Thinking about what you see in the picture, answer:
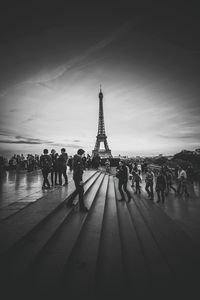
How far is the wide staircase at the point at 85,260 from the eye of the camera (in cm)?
226

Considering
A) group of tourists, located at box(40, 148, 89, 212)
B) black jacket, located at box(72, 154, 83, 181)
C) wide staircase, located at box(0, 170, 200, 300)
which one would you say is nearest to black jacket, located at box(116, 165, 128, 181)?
group of tourists, located at box(40, 148, 89, 212)

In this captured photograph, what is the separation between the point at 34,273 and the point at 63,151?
18.5ft

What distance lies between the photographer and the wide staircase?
2264mm

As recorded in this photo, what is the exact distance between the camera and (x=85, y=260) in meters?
2.92

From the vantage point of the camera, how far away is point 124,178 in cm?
785

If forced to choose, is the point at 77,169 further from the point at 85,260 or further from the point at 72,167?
the point at 85,260

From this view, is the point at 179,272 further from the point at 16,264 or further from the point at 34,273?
the point at 16,264

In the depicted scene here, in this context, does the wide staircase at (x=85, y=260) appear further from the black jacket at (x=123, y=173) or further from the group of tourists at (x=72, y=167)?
the black jacket at (x=123, y=173)

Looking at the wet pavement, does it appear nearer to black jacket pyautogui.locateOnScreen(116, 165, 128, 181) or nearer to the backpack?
the backpack

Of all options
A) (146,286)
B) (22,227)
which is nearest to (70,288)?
(146,286)

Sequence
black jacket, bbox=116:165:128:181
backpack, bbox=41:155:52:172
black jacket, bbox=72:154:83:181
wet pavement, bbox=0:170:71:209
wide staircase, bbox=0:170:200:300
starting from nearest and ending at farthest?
wide staircase, bbox=0:170:200:300
black jacket, bbox=72:154:83:181
wet pavement, bbox=0:170:71:209
backpack, bbox=41:155:52:172
black jacket, bbox=116:165:128:181

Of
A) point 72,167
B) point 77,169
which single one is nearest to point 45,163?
point 72,167

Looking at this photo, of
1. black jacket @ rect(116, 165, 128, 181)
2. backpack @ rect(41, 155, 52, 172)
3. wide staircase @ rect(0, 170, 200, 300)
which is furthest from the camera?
black jacket @ rect(116, 165, 128, 181)

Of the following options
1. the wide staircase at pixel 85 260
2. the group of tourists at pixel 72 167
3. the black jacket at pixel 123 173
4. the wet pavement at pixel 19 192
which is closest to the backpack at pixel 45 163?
the group of tourists at pixel 72 167
